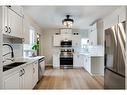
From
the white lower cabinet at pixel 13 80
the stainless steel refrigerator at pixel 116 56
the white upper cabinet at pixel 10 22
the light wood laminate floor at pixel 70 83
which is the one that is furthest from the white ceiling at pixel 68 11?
the white lower cabinet at pixel 13 80

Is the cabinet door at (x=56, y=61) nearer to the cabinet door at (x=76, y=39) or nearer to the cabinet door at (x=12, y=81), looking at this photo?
the cabinet door at (x=76, y=39)

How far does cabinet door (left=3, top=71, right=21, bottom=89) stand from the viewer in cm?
216

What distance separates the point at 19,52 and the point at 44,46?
5248 millimetres

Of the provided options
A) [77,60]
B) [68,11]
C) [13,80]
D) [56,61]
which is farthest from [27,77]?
[77,60]

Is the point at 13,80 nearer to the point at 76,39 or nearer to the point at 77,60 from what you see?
the point at 77,60

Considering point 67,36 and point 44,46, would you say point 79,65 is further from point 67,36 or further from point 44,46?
point 44,46

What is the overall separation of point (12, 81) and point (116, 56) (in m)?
1.89

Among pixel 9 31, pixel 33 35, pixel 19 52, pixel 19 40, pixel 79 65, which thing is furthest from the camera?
pixel 79 65

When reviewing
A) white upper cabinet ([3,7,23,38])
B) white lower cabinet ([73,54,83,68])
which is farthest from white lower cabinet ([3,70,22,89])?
white lower cabinet ([73,54,83,68])

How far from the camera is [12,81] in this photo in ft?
7.98

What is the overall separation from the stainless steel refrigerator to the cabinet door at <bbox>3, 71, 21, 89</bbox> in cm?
179

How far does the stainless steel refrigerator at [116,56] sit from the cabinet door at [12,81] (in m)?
1.79
